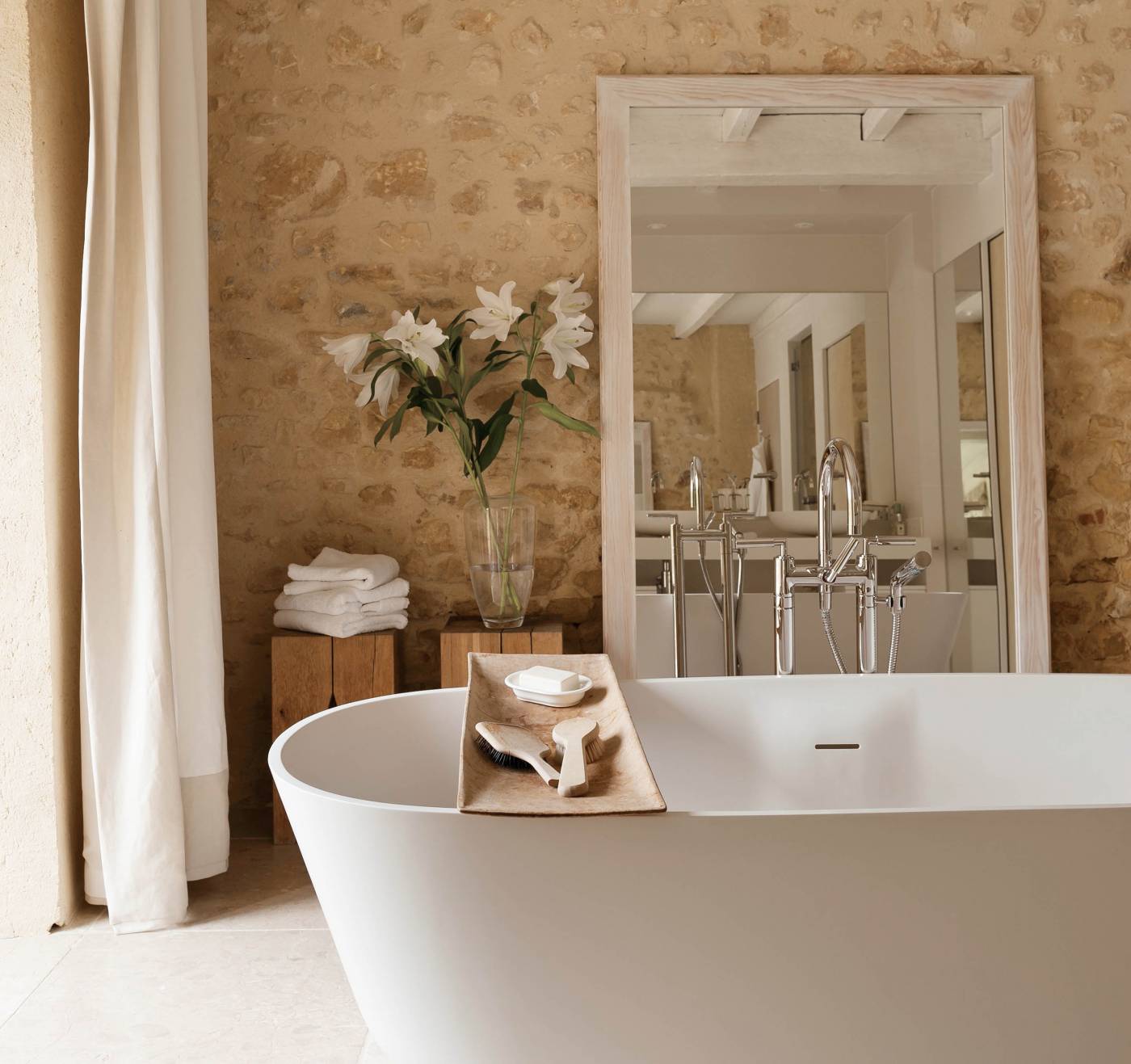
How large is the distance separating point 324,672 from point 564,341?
102 centimetres

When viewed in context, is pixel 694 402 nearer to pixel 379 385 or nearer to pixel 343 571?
pixel 379 385

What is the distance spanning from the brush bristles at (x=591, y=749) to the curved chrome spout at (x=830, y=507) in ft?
3.17

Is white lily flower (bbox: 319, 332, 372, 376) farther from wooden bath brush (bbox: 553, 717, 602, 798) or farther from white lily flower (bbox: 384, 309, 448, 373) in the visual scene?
wooden bath brush (bbox: 553, 717, 602, 798)

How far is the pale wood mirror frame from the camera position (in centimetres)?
283

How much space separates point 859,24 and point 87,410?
2.22m

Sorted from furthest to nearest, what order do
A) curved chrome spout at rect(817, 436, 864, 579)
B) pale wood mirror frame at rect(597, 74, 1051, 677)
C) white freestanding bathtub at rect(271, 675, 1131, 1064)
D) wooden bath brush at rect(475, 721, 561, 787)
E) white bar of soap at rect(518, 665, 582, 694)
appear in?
pale wood mirror frame at rect(597, 74, 1051, 677)
curved chrome spout at rect(817, 436, 864, 579)
white bar of soap at rect(518, 665, 582, 694)
wooden bath brush at rect(475, 721, 561, 787)
white freestanding bathtub at rect(271, 675, 1131, 1064)

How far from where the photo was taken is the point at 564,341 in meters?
2.71

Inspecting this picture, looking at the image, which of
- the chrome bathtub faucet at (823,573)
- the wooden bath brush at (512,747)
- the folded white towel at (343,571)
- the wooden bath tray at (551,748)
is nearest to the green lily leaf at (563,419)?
the chrome bathtub faucet at (823,573)

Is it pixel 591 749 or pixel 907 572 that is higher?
pixel 907 572

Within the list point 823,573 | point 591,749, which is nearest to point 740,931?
point 591,749

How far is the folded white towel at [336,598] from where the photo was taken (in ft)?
8.59

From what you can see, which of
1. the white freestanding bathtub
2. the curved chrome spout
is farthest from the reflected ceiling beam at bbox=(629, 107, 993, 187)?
the white freestanding bathtub

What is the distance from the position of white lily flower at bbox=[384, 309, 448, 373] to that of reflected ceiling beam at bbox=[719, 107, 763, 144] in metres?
0.95

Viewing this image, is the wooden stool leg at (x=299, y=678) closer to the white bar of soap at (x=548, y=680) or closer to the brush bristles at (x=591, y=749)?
the white bar of soap at (x=548, y=680)
